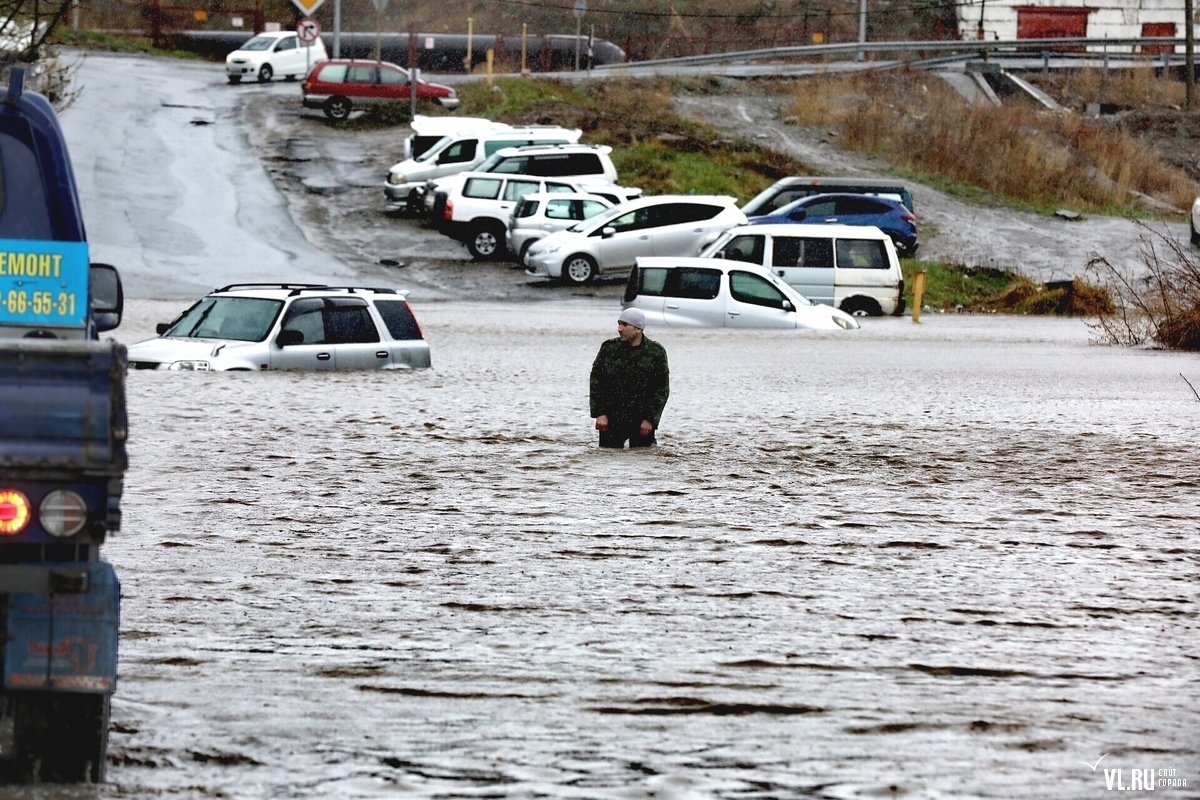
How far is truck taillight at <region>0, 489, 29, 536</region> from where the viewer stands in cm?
504

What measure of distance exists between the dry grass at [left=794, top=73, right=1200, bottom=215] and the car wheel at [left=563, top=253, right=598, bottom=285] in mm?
14834

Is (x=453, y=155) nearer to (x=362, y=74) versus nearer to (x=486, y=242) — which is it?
(x=486, y=242)

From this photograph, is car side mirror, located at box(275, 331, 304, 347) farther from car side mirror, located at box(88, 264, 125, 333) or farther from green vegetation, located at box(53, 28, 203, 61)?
green vegetation, located at box(53, 28, 203, 61)

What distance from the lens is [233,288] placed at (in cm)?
2169

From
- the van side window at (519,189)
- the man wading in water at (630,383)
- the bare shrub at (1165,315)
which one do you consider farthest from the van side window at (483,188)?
the man wading in water at (630,383)

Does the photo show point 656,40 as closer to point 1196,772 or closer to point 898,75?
point 898,75

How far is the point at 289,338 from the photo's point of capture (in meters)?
21.5

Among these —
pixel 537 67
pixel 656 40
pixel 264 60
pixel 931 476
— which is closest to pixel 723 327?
pixel 931 476

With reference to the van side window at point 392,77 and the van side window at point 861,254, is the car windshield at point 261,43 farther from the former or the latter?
the van side window at point 861,254

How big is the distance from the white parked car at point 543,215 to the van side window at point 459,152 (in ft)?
14.4

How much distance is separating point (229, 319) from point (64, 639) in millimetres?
16980

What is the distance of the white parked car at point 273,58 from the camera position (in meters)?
56.7

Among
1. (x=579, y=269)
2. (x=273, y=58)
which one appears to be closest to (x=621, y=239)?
(x=579, y=269)

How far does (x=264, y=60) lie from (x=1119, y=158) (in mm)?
24215
